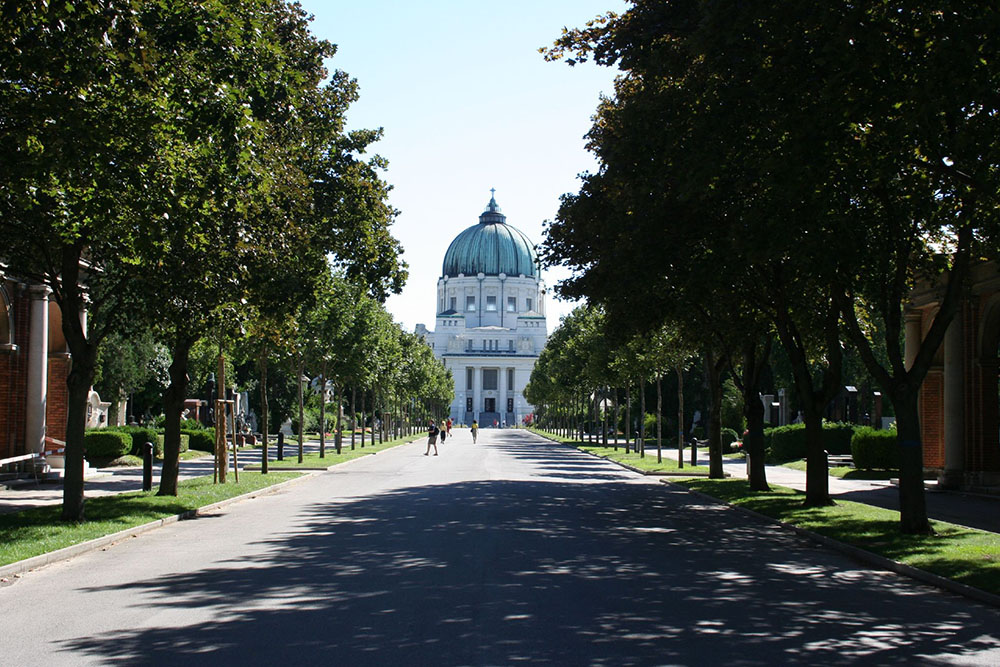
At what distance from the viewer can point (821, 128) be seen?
515 inches

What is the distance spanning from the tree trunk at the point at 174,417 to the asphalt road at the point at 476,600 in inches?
143

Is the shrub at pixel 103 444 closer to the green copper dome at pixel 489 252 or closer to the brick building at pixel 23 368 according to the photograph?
the brick building at pixel 23 368

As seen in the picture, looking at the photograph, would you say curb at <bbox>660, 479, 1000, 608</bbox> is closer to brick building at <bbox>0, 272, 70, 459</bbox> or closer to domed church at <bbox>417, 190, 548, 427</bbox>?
brick building at <bbox>0, 272, 70, 459</bbox>

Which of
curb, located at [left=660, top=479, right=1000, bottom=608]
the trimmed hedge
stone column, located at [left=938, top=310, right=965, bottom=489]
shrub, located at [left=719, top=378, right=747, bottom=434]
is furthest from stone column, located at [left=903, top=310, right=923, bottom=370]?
shrub, located at [left=719, top=378, right=747, bottom=434]

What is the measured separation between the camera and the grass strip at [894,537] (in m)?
12.3

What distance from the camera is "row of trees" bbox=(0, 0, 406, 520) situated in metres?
11.9

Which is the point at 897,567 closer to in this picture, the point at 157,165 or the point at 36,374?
the point at 157,165

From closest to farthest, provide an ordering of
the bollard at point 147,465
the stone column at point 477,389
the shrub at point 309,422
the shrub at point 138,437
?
the bollard at point 147,465
the shrub at point 138,437
the shrub at point 309,422
the stone column at point 477,389

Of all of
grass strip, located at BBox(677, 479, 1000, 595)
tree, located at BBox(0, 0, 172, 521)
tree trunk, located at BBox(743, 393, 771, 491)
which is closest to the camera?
tree, located at BBox(0, 0, 172, 521)

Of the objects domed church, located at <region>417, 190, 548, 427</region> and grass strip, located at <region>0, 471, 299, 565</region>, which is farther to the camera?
domed church, located at <region>417, 190, 548, 427</region>

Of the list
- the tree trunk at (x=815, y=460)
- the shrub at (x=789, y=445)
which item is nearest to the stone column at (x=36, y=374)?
the tree trunk at (x=815, y=460)

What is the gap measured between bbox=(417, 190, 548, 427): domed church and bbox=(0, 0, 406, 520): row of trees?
149m

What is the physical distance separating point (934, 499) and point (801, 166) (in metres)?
13.2

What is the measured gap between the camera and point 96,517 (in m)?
17.0
